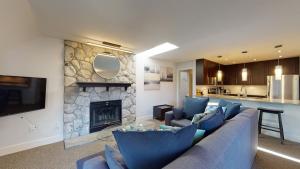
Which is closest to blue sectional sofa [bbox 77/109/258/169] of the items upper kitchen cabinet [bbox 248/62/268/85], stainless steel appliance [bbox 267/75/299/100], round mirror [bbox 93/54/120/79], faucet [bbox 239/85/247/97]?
round mirror [bbox 93/54/120/79]

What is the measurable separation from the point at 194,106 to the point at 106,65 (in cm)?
266

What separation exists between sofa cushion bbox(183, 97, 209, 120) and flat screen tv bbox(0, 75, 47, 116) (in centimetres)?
324

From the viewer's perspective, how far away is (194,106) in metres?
3.41

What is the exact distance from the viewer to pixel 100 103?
3.95 meters

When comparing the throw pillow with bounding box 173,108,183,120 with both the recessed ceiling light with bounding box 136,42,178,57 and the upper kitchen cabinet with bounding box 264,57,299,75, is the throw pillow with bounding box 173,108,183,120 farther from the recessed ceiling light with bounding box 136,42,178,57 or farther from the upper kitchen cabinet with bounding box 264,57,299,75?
the upper kitchen cabinet with bounding box 264,57,299,75

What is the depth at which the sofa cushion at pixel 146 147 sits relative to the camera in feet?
3.05

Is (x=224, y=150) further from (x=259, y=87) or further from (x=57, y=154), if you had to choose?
(x=259, y=87)

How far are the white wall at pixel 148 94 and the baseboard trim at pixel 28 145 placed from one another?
250 cm

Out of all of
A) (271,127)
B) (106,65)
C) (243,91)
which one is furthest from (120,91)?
(243,91)

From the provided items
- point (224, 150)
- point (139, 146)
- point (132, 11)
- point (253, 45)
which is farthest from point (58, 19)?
point (253, 45)

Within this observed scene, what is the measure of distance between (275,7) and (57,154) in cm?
429

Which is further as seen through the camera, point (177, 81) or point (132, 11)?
point (177, 81)

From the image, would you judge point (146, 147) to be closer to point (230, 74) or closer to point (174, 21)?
point (174, 21)

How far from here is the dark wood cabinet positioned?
5.18m
